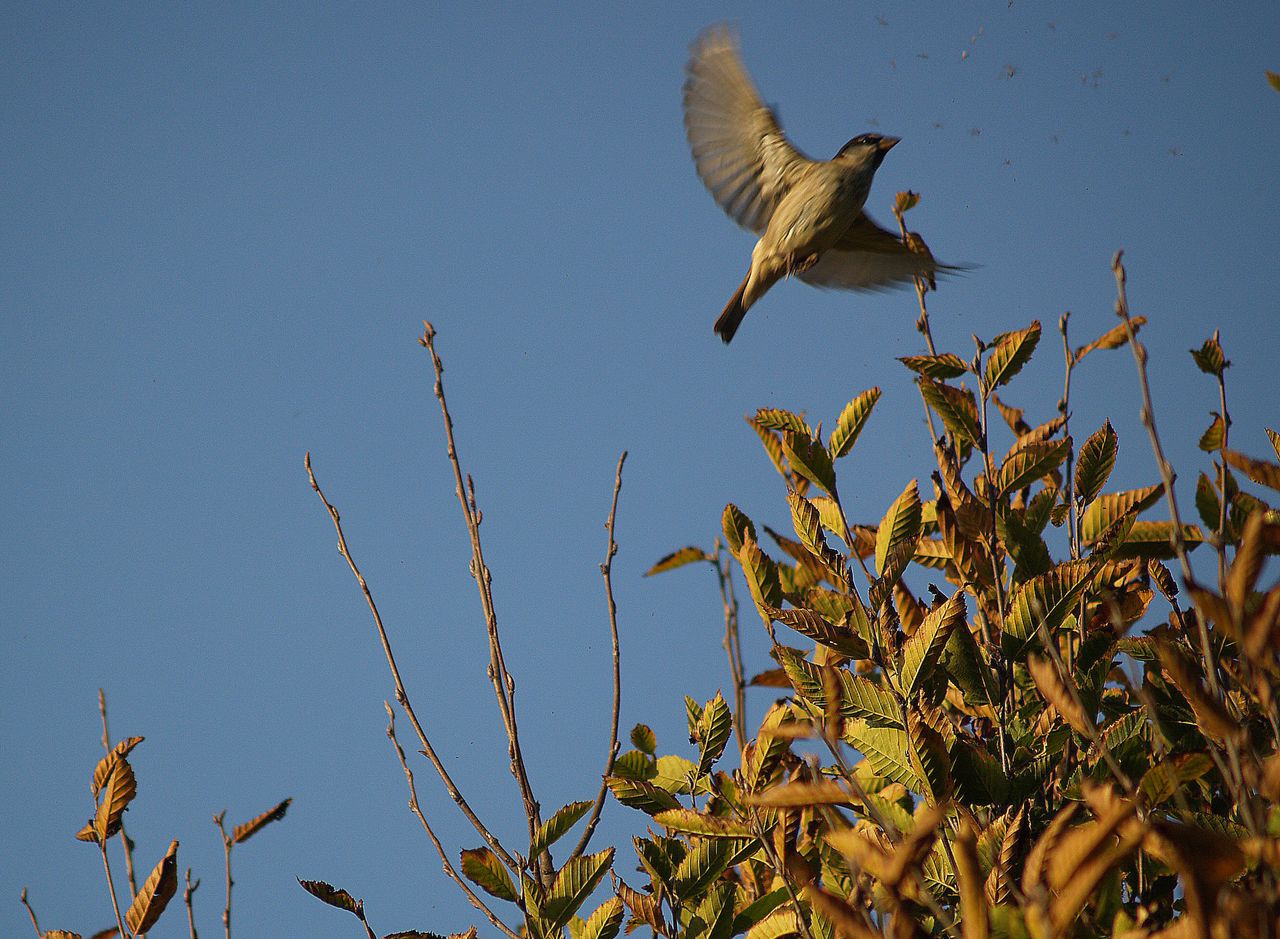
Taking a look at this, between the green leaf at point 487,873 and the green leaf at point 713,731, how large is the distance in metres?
0.53

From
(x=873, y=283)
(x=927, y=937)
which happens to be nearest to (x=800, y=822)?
(x=927, y=937)

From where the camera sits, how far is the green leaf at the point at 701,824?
1962 millimetres

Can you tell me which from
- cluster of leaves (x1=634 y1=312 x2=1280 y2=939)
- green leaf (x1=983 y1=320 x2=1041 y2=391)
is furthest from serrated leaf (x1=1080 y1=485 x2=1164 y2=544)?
green leaf (x1=983 y1=320 x2=1041 y2=391)

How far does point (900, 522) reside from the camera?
2.25m

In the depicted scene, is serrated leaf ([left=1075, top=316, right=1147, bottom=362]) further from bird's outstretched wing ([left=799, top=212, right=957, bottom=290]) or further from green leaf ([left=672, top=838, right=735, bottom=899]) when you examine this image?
bird's outstretched wing ([left=799, top=212, right=957, bottom=290])

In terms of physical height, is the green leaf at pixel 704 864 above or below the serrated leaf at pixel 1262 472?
below

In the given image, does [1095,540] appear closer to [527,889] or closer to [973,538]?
[973,538]

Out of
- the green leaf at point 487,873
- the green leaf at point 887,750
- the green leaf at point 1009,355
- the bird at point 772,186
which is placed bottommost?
the green leaf at point 487,873

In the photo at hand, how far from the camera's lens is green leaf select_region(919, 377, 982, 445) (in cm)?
245

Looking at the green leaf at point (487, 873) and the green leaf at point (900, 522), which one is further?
the green leaf at point (900, 522)

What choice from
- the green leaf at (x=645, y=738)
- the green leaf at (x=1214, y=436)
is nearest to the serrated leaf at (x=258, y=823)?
the green leaf at (x=645, y=738)

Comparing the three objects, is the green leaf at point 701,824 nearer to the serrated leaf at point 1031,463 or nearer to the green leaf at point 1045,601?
the green leaf at point 1045,601

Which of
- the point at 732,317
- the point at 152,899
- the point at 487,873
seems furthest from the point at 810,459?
the point at 732,317

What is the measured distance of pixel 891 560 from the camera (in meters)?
2.23
